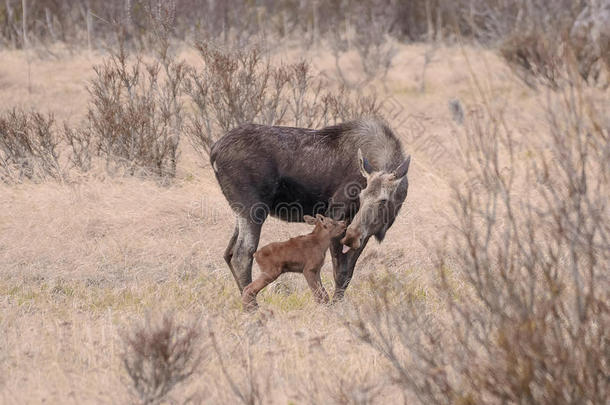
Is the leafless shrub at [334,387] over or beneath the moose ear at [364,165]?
beneath

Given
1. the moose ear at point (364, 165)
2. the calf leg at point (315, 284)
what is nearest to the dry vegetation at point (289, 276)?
the calf leg at point (315, 284)

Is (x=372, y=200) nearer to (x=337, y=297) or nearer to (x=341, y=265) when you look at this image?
(x=341, y=265)

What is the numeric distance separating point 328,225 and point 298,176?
0.67 m

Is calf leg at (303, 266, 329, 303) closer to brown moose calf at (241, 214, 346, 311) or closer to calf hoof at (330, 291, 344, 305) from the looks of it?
brown moose calf at (241, 214, 346, 311)

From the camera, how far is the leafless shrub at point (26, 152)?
10.6 m

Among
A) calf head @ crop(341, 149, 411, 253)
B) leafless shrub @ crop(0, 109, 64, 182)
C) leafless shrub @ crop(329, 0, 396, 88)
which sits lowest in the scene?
leafless shrub @ crop(329, 0, 396, 88)

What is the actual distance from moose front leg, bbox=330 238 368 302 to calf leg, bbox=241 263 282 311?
0.74m

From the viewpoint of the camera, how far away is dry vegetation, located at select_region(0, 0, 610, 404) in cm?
373

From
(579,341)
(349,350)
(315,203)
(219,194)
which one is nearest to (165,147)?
(219,194)

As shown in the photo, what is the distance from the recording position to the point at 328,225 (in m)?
6.67

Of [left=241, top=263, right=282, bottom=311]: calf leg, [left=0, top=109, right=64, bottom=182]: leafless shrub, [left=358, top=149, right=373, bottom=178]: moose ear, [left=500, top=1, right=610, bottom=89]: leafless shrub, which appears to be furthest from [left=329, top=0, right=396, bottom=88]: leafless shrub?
[left=241, top=263, right=282, bottom=311]: calf leg

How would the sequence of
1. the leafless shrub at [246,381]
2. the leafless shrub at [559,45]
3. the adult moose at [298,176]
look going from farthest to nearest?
the leafless shrub at [559,45]
the adult moose at [298,176]
the leafless shrub at [246,381]

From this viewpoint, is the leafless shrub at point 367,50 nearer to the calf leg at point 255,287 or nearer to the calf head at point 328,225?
the calf head at point 328,225

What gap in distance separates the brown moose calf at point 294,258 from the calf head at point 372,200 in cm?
18
